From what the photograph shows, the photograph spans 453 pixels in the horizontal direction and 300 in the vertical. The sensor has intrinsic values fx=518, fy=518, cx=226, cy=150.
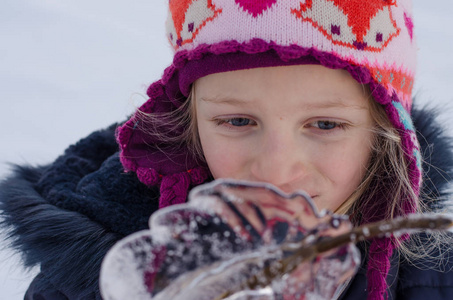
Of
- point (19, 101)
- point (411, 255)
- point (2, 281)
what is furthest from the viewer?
point (19, 101)

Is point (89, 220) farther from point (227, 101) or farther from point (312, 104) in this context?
point (312, 104)

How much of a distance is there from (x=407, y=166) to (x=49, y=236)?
77 cm

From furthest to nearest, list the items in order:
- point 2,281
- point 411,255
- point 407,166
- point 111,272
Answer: point 2,281
point 411,255
point 407,166
point 111,272

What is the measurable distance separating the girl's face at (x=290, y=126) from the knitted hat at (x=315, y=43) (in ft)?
0.09

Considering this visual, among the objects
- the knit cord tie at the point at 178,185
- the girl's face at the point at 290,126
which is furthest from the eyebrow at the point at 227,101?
the knit cord tie at the point at 178,185

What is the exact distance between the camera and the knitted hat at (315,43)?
86cm

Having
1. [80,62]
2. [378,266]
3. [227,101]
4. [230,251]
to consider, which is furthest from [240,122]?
[80,62]

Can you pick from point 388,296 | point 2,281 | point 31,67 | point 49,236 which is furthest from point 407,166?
point 31,67

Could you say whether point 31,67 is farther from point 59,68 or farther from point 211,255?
point 211,255

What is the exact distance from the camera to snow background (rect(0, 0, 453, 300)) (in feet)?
7.69

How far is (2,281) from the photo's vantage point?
1740mm

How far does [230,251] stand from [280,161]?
1.31 feet

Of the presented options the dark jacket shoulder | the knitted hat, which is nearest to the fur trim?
the knitted hat

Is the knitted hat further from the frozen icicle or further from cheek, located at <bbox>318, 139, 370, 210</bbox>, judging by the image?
the frozen icicle
